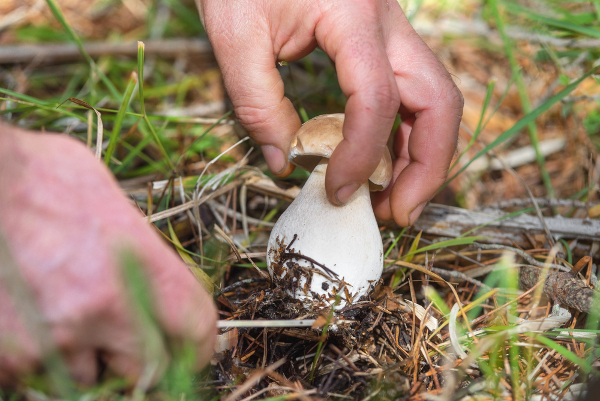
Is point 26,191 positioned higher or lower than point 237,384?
higher

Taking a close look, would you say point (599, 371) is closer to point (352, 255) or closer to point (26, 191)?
point (352, 255)

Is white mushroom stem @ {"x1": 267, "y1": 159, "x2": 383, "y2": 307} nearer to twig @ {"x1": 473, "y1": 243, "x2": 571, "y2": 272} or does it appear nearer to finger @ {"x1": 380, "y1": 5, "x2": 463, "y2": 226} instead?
finger @ {"x1": 380, "y1": 5, "x2": 463, "y2": 226}

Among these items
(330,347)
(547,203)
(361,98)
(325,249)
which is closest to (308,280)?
(325,249)

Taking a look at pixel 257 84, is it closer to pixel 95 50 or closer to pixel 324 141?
pixel 324 141

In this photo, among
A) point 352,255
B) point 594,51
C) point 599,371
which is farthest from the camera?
point 594,51

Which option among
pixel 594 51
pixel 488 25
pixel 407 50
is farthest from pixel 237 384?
pixel 488 25

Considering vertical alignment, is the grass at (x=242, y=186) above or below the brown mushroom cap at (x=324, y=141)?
below

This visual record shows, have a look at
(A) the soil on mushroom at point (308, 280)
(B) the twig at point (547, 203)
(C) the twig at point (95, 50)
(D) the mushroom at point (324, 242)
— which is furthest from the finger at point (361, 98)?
(C) the twig at point (95, 50)

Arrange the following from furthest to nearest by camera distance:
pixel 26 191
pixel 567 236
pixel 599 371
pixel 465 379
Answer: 1. pixel 567 236
2. pixel 465 379
3. pixel 599 371
4. pixel 26 191

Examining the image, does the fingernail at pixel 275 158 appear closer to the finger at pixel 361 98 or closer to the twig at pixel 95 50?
the finger at pixel 361 98

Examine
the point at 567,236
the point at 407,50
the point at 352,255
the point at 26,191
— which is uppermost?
the point at 407,50
